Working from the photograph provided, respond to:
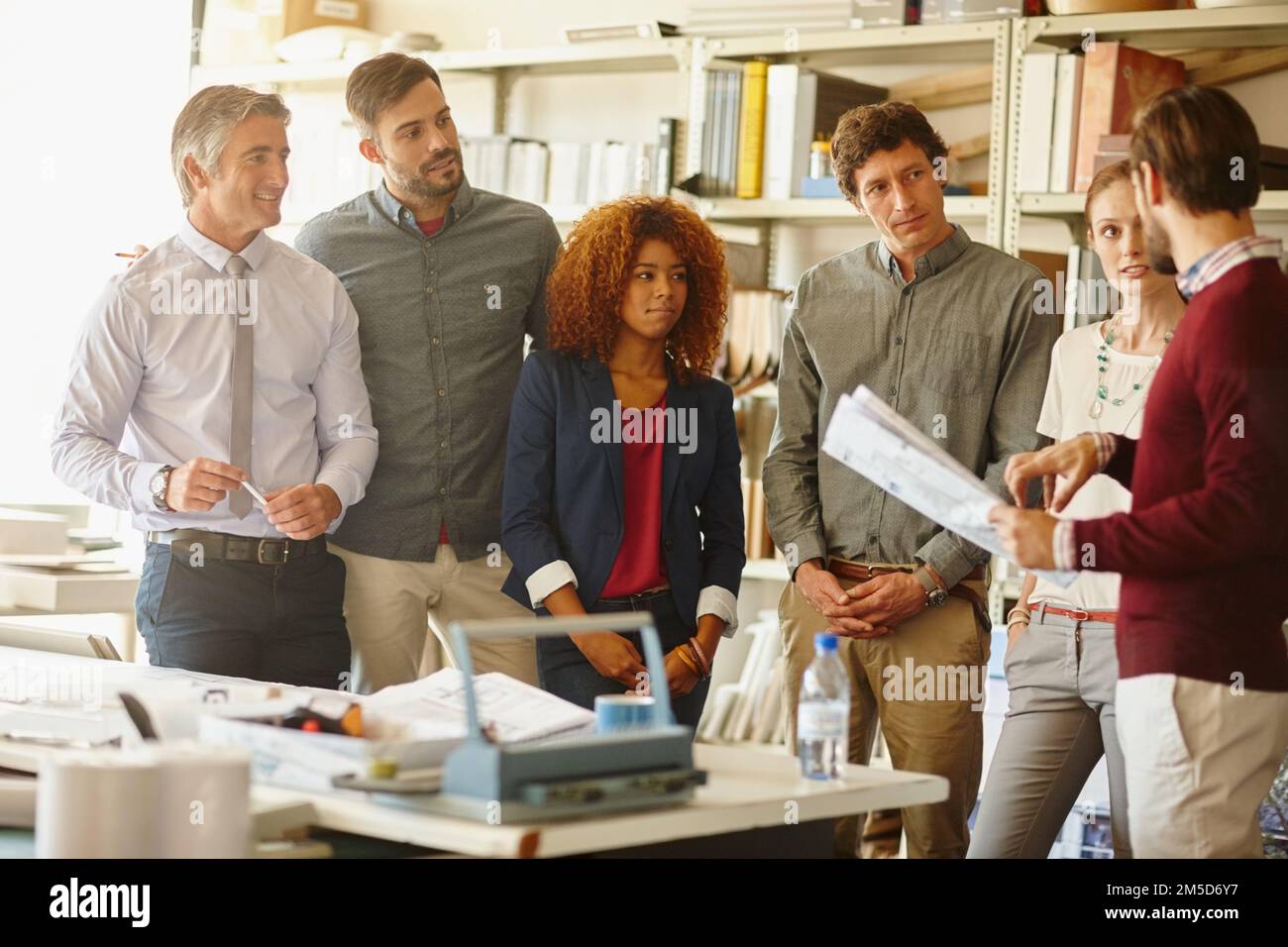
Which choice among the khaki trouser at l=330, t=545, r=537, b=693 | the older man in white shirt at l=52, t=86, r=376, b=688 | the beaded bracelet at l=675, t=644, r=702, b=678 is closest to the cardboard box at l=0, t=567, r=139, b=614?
the older man in white shirt at l=52, t=86, r=376, b=688

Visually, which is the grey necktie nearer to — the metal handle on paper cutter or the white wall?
the metal handle on paper cutter

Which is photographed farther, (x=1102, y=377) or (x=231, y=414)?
(x=231, y=414)

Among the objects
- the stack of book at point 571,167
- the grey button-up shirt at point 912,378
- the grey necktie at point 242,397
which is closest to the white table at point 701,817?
the grey necktie at point 242,397

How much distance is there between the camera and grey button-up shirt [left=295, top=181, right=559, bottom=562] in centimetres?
296

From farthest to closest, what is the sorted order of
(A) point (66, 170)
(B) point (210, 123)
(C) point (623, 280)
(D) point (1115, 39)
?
1. (A) point (66, 170)
2. (D) point (1115, 39)
3. (B) point (210, 123)
4. (C) point (623, 280)

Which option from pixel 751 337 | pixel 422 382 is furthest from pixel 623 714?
pixel 751 337

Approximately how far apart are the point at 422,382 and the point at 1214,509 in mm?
1622

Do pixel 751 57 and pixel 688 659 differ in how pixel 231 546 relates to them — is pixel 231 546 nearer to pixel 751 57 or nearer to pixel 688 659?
pixel 688 659

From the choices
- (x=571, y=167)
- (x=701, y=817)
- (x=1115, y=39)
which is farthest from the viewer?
(x=571, y=167)

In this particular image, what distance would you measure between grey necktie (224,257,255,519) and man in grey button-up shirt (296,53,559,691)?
0.85ft

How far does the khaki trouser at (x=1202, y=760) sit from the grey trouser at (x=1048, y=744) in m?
0.54

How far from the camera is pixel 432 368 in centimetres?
298

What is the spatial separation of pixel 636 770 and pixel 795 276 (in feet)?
9.91
